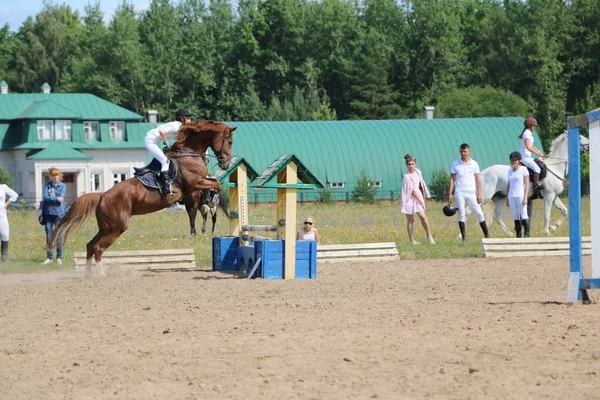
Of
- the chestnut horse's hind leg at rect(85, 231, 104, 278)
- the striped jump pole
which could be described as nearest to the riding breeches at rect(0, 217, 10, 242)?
the chestnut horse's hind leg at rect(85, 231, 104, 278)

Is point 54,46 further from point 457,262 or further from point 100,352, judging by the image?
point 100,352

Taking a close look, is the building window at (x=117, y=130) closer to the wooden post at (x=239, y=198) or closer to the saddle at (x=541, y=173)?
the saddle at (x=541, y=173)

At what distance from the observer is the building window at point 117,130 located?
202 feet

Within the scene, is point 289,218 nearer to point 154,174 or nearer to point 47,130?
point 154,174

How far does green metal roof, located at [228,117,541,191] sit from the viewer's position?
5075 centimetres

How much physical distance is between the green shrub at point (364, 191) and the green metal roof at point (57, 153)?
728 inches

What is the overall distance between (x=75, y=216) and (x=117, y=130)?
153 ft

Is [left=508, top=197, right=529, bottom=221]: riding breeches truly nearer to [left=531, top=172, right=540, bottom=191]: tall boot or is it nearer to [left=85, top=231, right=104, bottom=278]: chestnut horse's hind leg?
[left=531, top=172, right=540, bottom=191]: tall boot

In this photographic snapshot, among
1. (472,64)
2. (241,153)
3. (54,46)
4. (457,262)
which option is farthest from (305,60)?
(457,262)

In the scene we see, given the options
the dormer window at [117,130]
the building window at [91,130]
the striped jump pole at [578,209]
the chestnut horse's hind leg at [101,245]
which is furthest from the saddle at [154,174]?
the building window at [91,130]

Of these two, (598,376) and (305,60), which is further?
(305,60)

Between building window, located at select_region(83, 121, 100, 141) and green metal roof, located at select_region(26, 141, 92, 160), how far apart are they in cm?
207

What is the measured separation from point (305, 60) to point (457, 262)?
203 ft

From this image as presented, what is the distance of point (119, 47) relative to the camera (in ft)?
240
